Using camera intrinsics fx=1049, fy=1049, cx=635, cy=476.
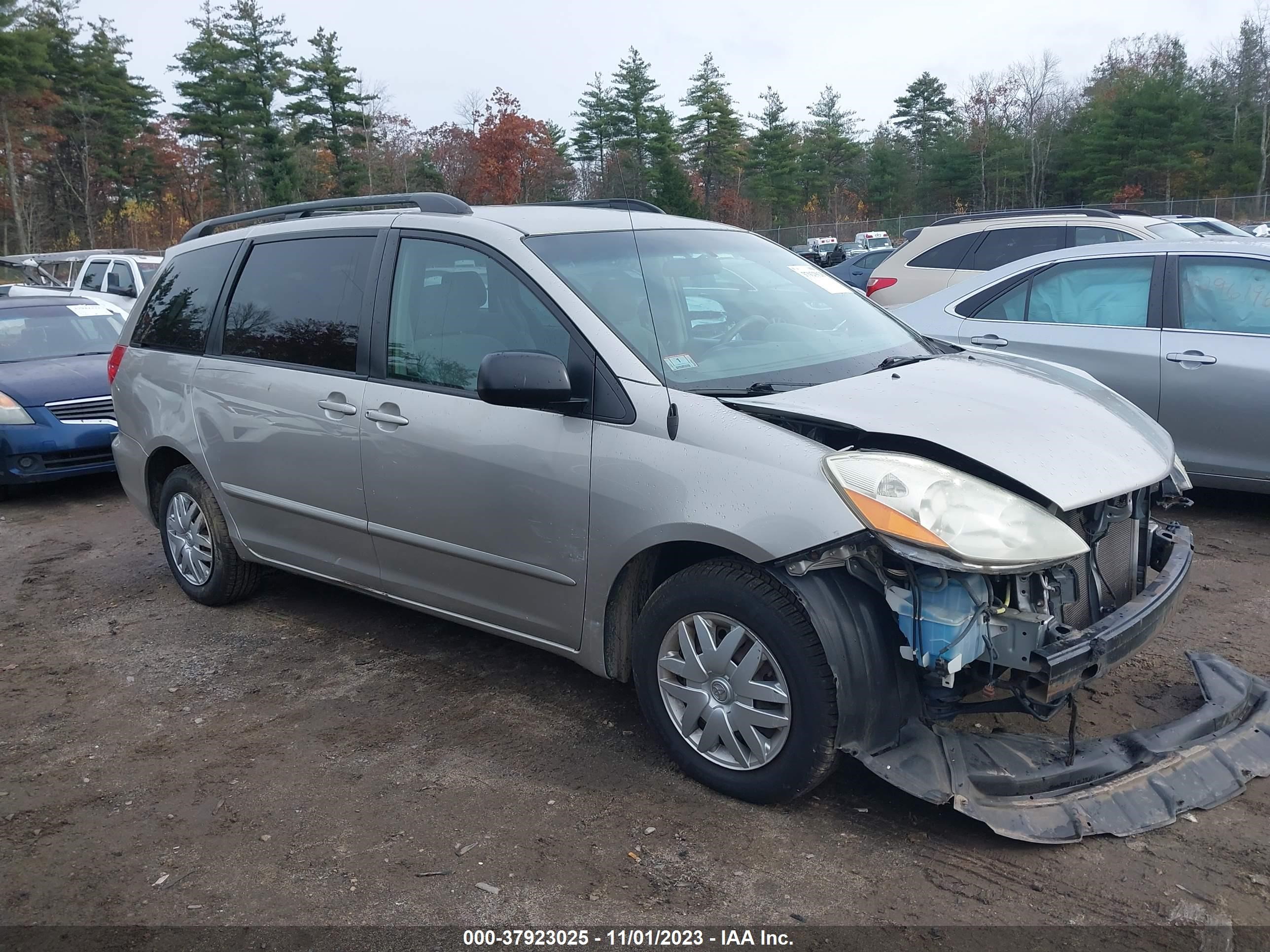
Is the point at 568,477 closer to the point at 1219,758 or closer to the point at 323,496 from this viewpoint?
the point at 323,496

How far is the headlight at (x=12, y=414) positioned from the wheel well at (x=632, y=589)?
21.1ft

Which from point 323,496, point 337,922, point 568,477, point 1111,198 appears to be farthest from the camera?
point 1111,198

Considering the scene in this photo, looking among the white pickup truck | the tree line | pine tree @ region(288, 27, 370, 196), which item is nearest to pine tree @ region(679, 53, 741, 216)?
the tree line

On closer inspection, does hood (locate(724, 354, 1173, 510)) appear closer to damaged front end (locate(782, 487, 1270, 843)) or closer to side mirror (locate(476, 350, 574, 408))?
damaged front end (locate(782, 487, 1270, 843))

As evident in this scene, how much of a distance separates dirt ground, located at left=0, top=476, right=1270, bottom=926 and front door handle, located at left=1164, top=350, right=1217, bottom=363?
134 cm

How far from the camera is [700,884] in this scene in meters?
2.91

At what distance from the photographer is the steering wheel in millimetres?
3828

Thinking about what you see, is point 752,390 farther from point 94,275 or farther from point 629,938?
point 94,275

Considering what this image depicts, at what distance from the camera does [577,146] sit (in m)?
53.4

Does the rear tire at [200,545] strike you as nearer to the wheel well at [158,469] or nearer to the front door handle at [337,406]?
the wheel well at [158,469]

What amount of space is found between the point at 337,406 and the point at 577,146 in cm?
5172

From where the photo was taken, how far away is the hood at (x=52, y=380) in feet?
26.8

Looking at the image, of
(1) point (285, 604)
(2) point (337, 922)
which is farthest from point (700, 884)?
(1) point (285, 604)

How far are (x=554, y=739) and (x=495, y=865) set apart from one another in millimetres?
807
